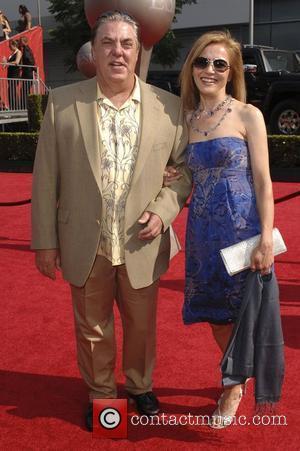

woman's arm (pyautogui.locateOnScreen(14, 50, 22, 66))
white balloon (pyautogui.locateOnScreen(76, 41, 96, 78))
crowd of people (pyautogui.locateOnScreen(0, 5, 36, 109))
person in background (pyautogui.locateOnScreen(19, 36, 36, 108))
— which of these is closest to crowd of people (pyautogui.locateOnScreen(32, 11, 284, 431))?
white balloon (pyautogui.locateOnScreen(76, 41, 96, 78))

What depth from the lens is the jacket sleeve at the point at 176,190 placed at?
2.67 meters

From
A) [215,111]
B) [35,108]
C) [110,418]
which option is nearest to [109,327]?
[110,418]

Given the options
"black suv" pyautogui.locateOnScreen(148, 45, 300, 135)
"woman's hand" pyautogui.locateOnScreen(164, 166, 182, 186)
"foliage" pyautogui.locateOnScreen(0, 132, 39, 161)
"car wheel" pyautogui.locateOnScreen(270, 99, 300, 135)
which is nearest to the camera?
"woman's hand" pyautogui.locateOnScreen(164, 166, 182, 186)

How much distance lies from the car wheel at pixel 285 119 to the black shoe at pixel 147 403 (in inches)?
417

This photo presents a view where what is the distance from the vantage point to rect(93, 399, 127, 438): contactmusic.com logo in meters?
2.78

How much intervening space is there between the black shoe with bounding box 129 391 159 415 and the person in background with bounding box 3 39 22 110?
1199cm

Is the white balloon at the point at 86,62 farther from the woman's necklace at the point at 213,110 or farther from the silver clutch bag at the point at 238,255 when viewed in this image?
the silver clutch bag at the point at 238,255

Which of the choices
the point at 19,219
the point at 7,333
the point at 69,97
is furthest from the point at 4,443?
the point at 19,219

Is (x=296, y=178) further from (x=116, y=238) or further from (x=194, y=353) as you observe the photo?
(x=116, y=238)

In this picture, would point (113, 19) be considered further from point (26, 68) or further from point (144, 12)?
point (26, 68)

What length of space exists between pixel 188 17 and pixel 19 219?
841 inches

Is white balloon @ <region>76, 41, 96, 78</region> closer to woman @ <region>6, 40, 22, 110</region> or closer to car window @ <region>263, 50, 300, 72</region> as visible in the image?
car window @ <region>263, 50, 300, 72</region>

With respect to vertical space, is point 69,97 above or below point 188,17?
below

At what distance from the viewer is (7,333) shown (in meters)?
4.00
